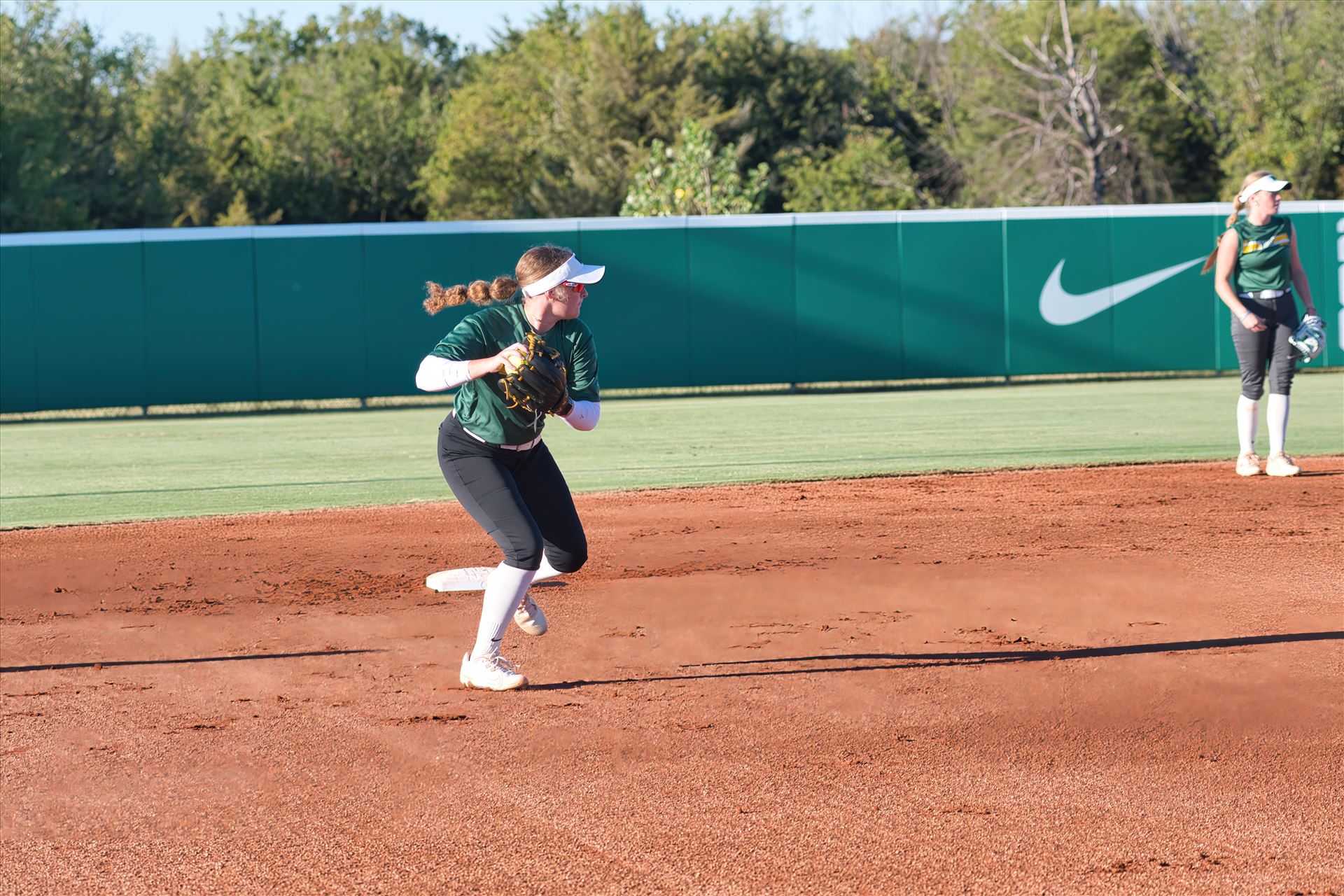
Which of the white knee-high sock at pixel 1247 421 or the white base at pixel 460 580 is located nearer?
the white base at pixel 460 580

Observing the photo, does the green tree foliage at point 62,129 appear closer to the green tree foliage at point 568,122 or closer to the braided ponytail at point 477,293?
the green tree foliage at point 568,122

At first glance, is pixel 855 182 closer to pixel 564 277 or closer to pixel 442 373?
pixel 564 277

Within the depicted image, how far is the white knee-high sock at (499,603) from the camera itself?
5.09 metres

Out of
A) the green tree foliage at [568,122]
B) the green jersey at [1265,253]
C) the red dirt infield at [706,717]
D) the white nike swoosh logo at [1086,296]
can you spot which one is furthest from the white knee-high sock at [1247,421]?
the green tree foliage at [568,122]

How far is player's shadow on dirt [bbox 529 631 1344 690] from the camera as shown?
17.6 feet

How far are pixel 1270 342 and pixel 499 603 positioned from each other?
6.71 meters

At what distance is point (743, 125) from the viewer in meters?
42.8

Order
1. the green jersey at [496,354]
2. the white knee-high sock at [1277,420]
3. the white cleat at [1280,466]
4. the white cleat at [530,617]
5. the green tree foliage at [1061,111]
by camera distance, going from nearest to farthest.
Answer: the green jersey at [496,354]
the white cleat at [530,617]
the white knee-high sock at [1277,420]
the white cleat at [1280,466]
the green tree foliage at [1061,111]

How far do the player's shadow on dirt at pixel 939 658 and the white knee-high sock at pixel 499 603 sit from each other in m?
0.27

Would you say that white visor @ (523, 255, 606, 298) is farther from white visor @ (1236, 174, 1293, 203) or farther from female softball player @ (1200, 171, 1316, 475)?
white visor @ (1236, 174, 1293, 203)

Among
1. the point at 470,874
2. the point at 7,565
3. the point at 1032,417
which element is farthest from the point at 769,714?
the point at 1032,417

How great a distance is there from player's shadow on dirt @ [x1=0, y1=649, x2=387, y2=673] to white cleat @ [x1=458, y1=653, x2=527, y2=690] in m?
0.79

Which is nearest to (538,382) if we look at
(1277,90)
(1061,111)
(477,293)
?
(477,293)

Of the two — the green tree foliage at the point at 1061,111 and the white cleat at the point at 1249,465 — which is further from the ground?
the green tree foliage at the point at 1061,111
